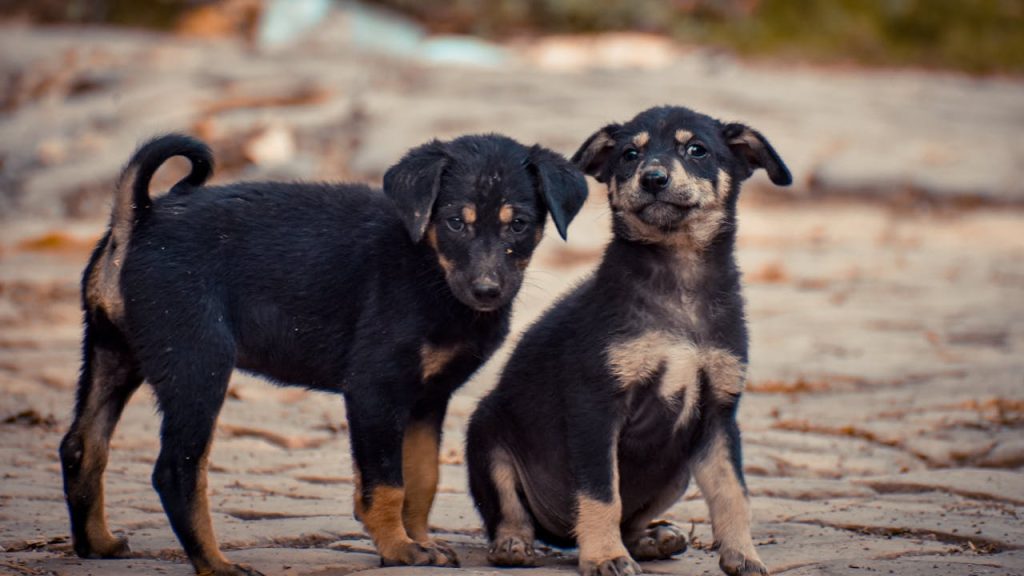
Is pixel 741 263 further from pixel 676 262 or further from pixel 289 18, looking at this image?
A: pixel 289 18

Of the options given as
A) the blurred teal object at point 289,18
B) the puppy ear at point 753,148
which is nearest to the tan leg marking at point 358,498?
the puppy ear at point 753,148

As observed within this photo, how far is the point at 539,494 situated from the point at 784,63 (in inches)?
599

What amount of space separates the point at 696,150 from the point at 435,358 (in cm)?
128

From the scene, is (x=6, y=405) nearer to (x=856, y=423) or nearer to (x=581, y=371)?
(x=581, y=371)

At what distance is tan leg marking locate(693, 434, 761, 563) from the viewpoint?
4.93 meters

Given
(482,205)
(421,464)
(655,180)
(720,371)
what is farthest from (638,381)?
(421,464)

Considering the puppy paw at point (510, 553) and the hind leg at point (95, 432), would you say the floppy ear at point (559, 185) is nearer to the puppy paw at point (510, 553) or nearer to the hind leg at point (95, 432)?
the puppy paw at point (510, 553)

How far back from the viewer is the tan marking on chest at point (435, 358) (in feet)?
16.9

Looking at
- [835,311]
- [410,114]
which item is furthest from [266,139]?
[835,311]

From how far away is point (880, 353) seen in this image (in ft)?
31.0

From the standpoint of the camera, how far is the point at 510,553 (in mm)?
5188

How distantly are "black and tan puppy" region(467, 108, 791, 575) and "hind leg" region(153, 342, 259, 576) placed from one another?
3.62 ft

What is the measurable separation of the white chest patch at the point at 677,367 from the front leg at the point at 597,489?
6.2 inches

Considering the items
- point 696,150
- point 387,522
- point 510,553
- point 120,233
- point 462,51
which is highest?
point 696,150
